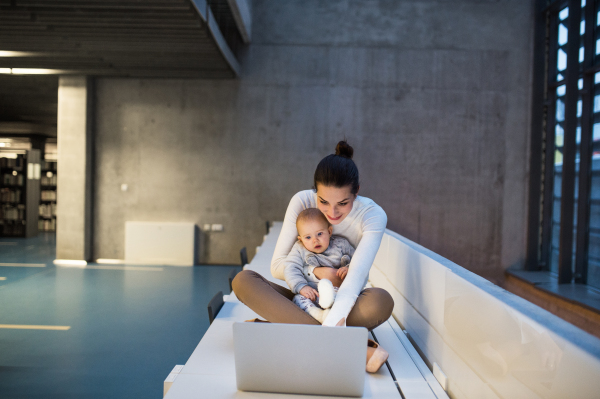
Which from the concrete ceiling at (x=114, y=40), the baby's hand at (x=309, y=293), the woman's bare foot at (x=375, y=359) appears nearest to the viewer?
the woman's bare foot at (x=375, y=359)

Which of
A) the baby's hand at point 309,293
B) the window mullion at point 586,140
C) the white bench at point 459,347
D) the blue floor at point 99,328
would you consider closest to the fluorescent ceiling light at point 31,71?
the blue floor at point 99,328

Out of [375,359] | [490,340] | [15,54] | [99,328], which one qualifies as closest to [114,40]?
[15,54]

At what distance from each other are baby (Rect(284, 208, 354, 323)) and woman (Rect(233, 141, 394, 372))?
5 cm

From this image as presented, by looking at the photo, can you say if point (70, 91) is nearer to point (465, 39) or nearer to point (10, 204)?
point (10, 204)

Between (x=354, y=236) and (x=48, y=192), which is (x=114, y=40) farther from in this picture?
(x=48, y=192)

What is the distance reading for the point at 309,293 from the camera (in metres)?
1.79

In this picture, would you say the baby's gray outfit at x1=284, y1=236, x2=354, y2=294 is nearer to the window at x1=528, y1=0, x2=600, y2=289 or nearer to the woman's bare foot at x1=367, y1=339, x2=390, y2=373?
the woman's bare foot at x1=367, y1=339, x2=390, y2=373

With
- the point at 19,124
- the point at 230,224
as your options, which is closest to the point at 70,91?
the point at 230,224

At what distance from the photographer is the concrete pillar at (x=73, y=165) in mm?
6695

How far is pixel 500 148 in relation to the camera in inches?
277

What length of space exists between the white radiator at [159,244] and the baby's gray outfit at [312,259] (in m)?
5.09

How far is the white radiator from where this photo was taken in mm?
6766

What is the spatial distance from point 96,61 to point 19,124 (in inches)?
252

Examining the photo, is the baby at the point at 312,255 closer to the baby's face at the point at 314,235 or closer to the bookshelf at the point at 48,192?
the baby's face at the point at 314,235
